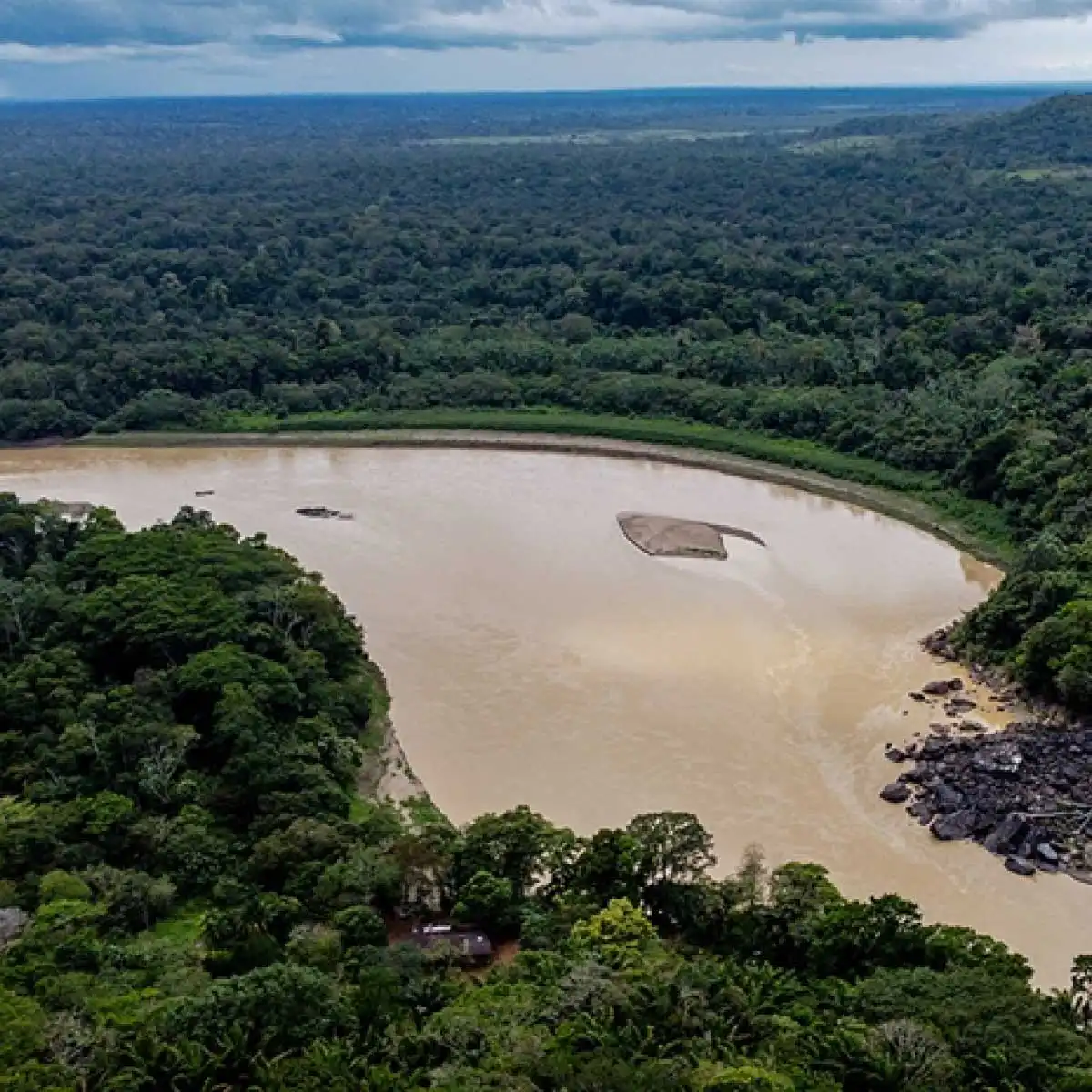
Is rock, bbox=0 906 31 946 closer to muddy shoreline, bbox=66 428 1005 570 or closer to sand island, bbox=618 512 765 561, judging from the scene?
sand island, bbox=618 512 765 561

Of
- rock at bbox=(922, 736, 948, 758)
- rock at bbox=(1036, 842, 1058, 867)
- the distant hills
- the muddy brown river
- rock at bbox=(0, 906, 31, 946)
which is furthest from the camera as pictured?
the distant hills

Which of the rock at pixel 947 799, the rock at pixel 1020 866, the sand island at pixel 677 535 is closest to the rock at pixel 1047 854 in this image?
the rock at pixel 1020 866

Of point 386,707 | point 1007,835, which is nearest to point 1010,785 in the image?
point 1007,835

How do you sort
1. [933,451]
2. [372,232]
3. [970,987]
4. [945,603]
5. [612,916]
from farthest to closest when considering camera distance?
[372,232] < [933,451] < [945,603] < [612,916] < [970,987]

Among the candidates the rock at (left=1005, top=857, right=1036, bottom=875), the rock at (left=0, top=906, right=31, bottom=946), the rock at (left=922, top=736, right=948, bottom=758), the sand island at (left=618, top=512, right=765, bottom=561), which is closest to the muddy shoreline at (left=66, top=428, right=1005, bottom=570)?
the sand island at (left=618, top=512, right=765, bottom=561)

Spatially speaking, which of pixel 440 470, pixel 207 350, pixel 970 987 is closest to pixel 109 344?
pixel 207 350

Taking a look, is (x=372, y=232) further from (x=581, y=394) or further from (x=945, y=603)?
(x=945, y=603)
